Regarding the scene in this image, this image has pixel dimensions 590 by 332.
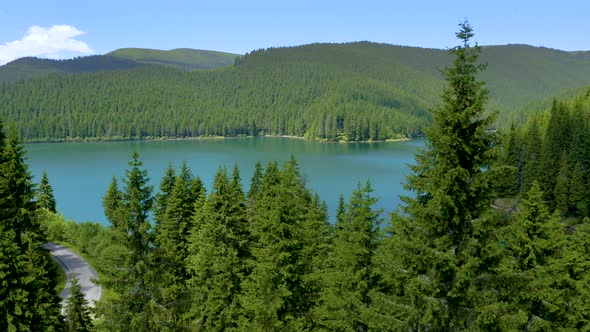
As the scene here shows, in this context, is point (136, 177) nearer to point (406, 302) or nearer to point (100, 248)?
point (406, 302)

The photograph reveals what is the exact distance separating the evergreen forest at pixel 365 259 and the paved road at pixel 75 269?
11.0 m

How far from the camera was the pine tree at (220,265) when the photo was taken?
23.5 metres

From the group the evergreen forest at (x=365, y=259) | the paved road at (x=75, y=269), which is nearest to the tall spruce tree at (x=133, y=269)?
the evergreen forest at (x=365, y=259)

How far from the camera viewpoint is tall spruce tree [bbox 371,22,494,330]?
10.8 meters

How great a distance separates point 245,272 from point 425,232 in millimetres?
18646

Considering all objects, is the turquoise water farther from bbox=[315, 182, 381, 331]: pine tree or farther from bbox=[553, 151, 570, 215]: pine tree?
bbox=[315, 182, 381, 331]: pine tree

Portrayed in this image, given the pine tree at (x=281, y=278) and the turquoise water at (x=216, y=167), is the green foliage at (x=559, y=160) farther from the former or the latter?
the pine tree at (x=281, y=278)

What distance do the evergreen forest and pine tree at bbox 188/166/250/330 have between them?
0.09 m

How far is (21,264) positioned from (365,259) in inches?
521

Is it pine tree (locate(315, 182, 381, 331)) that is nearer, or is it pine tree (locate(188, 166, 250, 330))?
pine tree (locate(315, 182, 381, 331))

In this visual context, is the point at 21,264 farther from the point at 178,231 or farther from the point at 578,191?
the point at 578,191

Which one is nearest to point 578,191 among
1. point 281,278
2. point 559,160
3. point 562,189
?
point 562,189

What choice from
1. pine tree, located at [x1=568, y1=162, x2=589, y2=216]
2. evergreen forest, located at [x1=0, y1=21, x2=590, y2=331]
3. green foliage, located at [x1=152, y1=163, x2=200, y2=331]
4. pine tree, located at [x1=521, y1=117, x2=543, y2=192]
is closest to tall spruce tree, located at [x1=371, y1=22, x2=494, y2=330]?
evergreen forest, located at [x1=0, y1=21, x2=590, y2=331]

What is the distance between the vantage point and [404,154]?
15262 cm
